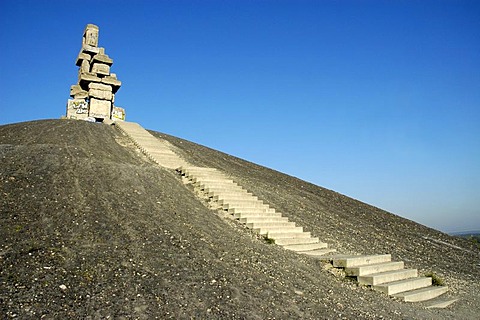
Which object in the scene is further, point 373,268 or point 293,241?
point 293,241

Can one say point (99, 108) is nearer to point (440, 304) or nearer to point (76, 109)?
point (76, 109)

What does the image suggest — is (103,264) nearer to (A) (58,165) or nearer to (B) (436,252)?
(A) (58,165)

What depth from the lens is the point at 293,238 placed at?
485 inches

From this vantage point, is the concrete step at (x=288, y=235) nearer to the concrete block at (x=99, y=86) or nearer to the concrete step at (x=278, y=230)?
the concrete step at (x=278, y=230)

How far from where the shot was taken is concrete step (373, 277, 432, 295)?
9.38 m

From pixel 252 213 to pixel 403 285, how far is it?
5277 mm

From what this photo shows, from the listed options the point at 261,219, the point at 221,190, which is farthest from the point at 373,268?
the point at 221,190

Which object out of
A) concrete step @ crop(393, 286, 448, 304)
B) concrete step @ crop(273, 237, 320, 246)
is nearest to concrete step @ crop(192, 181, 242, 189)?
concrete step @ crop(273, 237, 320, 246)

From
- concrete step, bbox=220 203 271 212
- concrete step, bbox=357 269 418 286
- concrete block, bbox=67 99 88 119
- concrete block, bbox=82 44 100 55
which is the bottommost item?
concrete step, bbox=357 269 418 286

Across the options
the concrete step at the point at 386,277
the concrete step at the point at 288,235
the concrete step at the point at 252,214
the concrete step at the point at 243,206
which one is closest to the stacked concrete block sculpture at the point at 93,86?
the concrete step at the point at 243,206

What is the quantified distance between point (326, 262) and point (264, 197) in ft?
20.6

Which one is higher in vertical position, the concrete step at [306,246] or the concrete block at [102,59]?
the concrete block at [102,59]

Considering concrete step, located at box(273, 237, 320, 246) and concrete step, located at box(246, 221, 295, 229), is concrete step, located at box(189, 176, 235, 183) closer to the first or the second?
concrete step, located at box(246, 221, 295, 229)

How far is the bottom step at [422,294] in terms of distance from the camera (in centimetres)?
930
